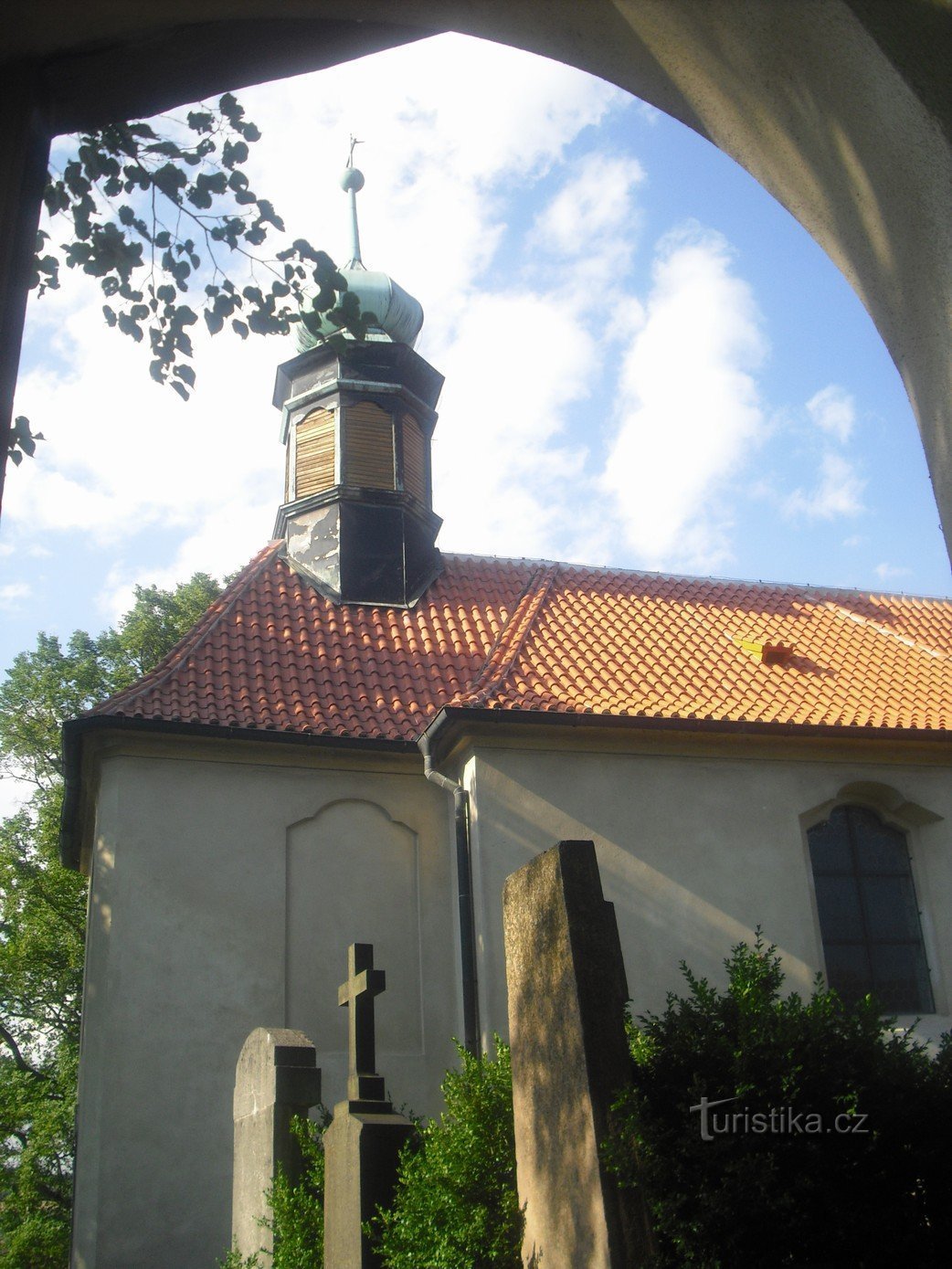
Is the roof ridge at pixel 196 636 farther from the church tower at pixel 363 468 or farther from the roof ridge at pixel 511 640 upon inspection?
the roof ridge at pixel 511 640

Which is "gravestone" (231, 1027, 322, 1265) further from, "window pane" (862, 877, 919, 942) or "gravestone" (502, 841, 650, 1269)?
"window pane" (862, 877, 919, 942)

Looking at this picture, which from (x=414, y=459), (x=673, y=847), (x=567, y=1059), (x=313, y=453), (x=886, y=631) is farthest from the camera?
(x=414, y=459)

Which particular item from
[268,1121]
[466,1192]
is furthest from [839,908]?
[466,1192]

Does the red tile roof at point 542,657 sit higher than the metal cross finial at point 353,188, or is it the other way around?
the metal cross finial at point 353,188

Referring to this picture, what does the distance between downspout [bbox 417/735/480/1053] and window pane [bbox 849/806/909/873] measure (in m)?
4.37

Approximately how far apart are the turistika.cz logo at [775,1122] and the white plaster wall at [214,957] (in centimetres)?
836

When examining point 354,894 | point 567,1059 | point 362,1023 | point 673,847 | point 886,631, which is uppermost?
point 886,631

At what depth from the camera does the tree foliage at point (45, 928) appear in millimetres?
22250

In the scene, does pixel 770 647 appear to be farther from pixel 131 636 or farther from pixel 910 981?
pixel 131 636

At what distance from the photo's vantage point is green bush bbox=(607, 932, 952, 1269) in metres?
3.81

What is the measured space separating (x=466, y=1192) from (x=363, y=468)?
12586mm

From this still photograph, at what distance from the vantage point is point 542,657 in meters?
14.0

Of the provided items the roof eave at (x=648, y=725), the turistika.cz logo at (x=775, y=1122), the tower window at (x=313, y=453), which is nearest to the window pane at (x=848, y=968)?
the roof eave at (x=648, y=725)

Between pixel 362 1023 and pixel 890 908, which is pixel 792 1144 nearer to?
pixel 362 1023
